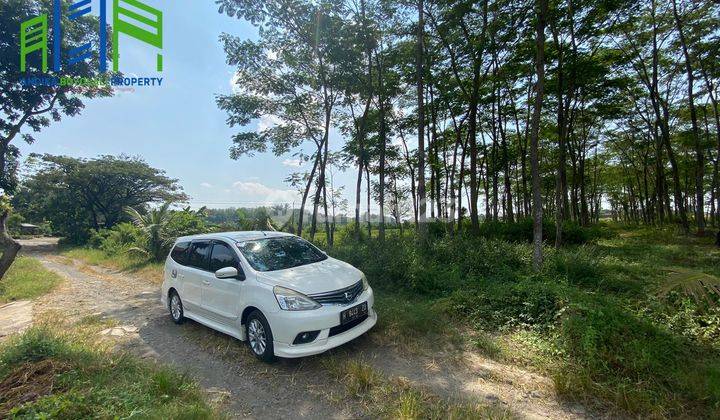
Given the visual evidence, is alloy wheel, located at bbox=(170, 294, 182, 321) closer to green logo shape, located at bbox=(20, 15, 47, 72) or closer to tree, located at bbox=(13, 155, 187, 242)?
green logo shape, located at bbox=(20, 15, 47, 72)

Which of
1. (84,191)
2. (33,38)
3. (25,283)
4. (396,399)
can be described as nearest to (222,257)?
(396,399)

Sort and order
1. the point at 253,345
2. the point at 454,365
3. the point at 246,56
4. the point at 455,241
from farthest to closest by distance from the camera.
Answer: the point at 246,56, the point at 455,241, the point at 253,345, the point at 454,365

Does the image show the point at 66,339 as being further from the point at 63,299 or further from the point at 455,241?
the point at 455,241

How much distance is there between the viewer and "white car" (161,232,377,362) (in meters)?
3.84

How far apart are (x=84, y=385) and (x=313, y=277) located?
2.62 m

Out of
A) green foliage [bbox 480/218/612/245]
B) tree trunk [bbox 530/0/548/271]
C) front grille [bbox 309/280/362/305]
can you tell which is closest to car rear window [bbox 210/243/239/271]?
front grille [bbox 309/280/362/305]

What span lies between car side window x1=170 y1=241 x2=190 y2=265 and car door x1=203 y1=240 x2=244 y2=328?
0.95m

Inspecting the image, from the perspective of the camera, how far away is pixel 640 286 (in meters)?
6.10

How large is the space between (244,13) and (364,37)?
446 centimetres

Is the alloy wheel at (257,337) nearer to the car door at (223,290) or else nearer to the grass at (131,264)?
the car door at (223,290)

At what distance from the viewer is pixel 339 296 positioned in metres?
4.14

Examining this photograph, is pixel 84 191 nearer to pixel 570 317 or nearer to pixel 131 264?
pixel 131 264

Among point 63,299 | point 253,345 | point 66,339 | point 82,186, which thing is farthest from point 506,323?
point 82,186

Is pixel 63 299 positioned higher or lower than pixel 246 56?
lower
